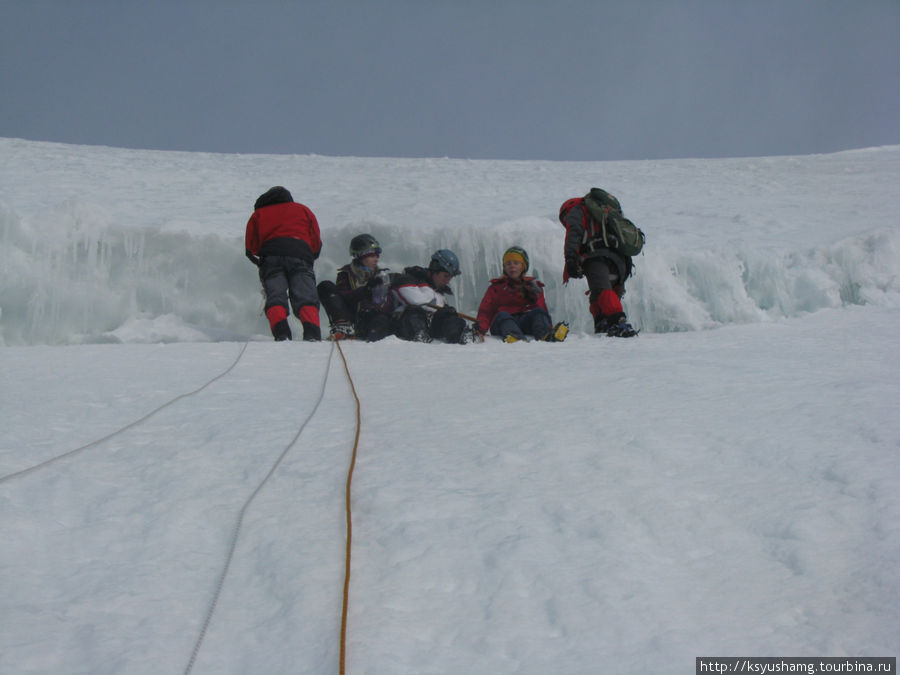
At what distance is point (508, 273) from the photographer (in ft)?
17.6

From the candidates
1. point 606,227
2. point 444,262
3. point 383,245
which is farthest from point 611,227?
point 383,245

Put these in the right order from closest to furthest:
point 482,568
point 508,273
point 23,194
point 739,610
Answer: point 739,610, point 482,568, point 508,273, point 23,194

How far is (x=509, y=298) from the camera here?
215 inches

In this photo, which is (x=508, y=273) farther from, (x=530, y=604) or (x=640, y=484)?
(x=530, y=604)

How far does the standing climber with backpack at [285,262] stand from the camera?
15.3ft

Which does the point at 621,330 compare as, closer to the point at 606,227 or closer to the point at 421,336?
the point at 606,227

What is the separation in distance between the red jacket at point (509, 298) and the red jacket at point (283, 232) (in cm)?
140

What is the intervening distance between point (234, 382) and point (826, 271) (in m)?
5.02

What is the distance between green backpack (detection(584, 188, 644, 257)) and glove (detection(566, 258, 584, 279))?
229mm

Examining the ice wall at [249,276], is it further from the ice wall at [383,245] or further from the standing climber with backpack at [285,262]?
the standing climber with backpack at [285,262]

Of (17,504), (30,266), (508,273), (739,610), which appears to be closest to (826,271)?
(508,273)

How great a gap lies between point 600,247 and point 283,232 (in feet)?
7.02

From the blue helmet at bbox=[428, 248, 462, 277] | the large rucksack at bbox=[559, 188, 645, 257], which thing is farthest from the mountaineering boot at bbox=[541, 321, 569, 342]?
the blue helmet at bbox=[428, 248, 462, 277]

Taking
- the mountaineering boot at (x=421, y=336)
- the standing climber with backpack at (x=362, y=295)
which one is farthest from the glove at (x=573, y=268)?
the standing climber with backpack at (x=362, y=295)
